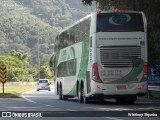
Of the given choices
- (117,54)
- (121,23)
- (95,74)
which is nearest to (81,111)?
(95,74)

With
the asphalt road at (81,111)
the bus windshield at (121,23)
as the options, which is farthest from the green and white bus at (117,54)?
the asphalt road at (81,111)

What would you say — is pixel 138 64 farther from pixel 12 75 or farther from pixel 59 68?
pixel 12 75

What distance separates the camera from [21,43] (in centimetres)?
19138

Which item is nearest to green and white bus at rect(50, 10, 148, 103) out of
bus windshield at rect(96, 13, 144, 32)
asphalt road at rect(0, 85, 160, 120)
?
bus windshield at rect(96, 13, 144, 32)

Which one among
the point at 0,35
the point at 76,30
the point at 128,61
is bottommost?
the point at 128,61

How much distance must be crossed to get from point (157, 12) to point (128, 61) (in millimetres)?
5148

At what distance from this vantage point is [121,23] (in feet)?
84.3

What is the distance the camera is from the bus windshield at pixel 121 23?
25.7 m

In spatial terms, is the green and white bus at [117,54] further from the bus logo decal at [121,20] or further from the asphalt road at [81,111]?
the asphalt road at [81,111]

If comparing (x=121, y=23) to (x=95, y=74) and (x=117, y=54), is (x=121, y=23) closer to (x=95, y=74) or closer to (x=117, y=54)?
(x=117, y=54)

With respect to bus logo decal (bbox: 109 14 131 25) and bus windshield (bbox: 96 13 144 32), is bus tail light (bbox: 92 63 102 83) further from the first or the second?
bus logo decal (bbox: 109 14 131 25)

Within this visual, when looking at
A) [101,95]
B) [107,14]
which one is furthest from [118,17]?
[101,95]

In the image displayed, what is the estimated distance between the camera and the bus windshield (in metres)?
25.7

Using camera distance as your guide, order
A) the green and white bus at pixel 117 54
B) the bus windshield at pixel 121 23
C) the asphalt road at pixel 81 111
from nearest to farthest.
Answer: the asphalt road at pixel 81 111
the green and white bus at pixel 117 54
the bus windshield at pixel 121 23
